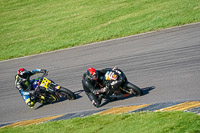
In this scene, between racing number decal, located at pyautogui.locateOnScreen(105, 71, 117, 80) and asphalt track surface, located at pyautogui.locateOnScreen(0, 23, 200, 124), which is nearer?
racing number decal, located at pyautogui.locateOnScreen(105, 71, 117, 80)

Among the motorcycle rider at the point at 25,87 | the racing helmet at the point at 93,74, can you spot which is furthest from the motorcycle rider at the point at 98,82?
the motorcycle rider at the point at 25,87

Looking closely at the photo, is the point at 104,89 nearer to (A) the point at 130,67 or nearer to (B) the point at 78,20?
(A) the point at 130,67

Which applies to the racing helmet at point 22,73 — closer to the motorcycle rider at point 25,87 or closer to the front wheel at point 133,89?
the motorcycle rider at point 25,87

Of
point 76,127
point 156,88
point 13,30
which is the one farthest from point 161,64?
point 13,30

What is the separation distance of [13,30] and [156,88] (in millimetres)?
20222

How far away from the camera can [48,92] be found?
634 inches

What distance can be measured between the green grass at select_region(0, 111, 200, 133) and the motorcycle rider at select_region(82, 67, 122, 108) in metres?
1.30

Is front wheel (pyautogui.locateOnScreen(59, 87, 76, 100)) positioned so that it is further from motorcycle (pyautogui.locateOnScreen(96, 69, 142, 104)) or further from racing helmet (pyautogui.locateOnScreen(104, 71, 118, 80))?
racing helmet (pyautogui.locateOnScreen(104, 71, 118, 80))

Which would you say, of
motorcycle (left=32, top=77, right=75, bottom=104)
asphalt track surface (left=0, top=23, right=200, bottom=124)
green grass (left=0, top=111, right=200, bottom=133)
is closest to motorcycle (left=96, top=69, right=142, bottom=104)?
asphalt track surface (left=0, top=23, right=200, bottom=124)

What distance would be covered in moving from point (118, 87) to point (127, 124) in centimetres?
276

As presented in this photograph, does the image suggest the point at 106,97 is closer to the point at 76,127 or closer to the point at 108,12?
the point at 76,127

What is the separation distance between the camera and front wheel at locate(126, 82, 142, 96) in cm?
1408

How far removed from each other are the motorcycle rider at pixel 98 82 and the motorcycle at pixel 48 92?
4.74ft

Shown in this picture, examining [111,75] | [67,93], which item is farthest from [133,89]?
[67,93]
